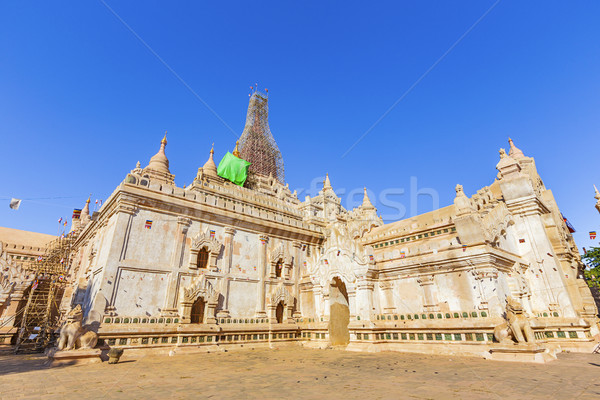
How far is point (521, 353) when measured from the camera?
36.5 feet

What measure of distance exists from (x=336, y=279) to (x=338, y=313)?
80.6 inches

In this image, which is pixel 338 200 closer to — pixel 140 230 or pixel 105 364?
pixel 140 230

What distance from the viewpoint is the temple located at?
46.4 feet

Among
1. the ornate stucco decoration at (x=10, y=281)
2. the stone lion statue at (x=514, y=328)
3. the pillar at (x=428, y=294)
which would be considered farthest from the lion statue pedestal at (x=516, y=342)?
the ornate stucco decoration at (x=10, y=281)

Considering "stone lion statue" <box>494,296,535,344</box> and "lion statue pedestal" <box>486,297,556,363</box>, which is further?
"stone lion statue" <box>494,296,535,344</box>

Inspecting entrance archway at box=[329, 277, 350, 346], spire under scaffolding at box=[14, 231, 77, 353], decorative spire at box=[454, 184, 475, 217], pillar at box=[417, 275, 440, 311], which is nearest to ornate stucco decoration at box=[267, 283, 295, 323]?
entrance archway at box=[329, 277, 350, 346]

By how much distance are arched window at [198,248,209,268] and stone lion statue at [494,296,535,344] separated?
14.6m

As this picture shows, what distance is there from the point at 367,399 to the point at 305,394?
1448mm

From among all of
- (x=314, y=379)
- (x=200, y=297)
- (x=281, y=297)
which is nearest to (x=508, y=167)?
(x=281, y=297)

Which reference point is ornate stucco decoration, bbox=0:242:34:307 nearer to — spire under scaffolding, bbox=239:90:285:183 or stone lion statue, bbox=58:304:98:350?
stone lion statue, bbox=58:304:98:350

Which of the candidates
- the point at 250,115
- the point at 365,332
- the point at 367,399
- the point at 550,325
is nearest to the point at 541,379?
the point at 367,399

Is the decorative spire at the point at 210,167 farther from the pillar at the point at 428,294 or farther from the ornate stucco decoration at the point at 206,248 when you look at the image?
the pillar at the point at 428,294

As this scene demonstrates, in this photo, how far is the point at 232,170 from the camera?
41062mm

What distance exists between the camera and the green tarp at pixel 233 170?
40.8 metres
